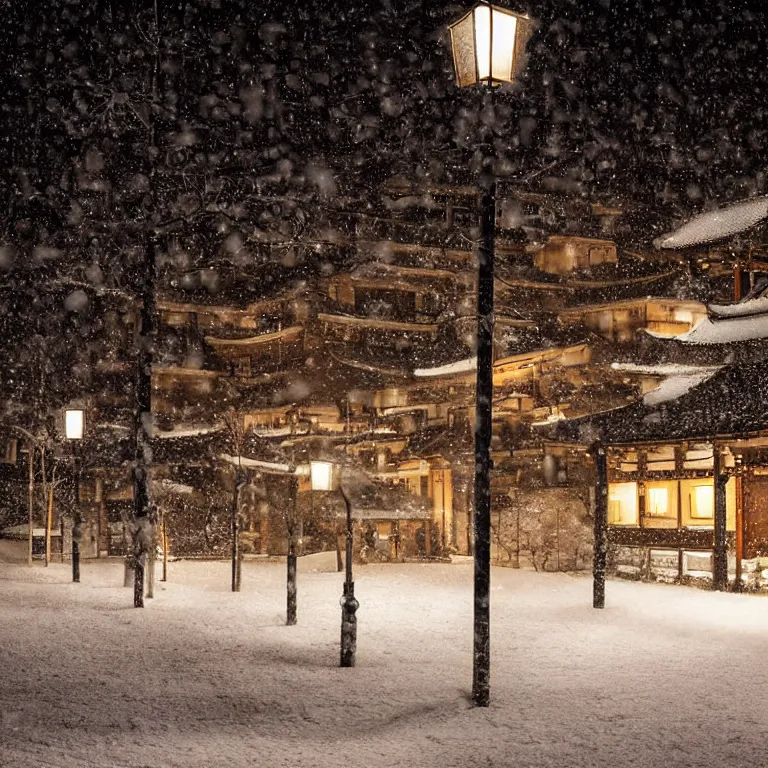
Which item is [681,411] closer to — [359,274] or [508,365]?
[508,365]

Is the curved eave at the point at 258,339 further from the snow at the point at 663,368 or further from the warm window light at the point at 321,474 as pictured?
the warm window light at the point at 321,474

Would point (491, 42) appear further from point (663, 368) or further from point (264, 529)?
point (264, 529)

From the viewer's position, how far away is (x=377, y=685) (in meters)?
9.05

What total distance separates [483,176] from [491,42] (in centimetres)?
123

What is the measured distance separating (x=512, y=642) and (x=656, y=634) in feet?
7.86

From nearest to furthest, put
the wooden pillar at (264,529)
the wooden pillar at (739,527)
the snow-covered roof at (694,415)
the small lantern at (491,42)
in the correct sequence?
1. the small lantern at (491,42)
2. the snow-covered roof at (694,415)
3. the wooden pillar at (739,527)
4. the wooden pillar at (264,529)

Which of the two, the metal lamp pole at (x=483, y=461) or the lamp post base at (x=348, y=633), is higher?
the metal lamp pole at (x=483, y=461)

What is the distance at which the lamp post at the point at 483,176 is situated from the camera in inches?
321

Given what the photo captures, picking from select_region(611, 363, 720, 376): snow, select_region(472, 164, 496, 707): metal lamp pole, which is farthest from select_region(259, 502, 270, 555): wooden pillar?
select_region(472, 164, 496, 707): metal lamp pole

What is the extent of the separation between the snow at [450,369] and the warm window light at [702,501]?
29.3 ft

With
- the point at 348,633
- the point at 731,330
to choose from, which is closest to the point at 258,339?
the point at 731,330

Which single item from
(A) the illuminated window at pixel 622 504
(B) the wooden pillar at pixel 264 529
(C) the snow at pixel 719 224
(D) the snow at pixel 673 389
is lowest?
(B) the wooden pillar at pixel 264 529

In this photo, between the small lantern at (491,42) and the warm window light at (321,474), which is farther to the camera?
the warm window light at (321,474)

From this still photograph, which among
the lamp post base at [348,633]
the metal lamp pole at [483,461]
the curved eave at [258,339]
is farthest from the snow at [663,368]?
the curved eave at [258,339]
